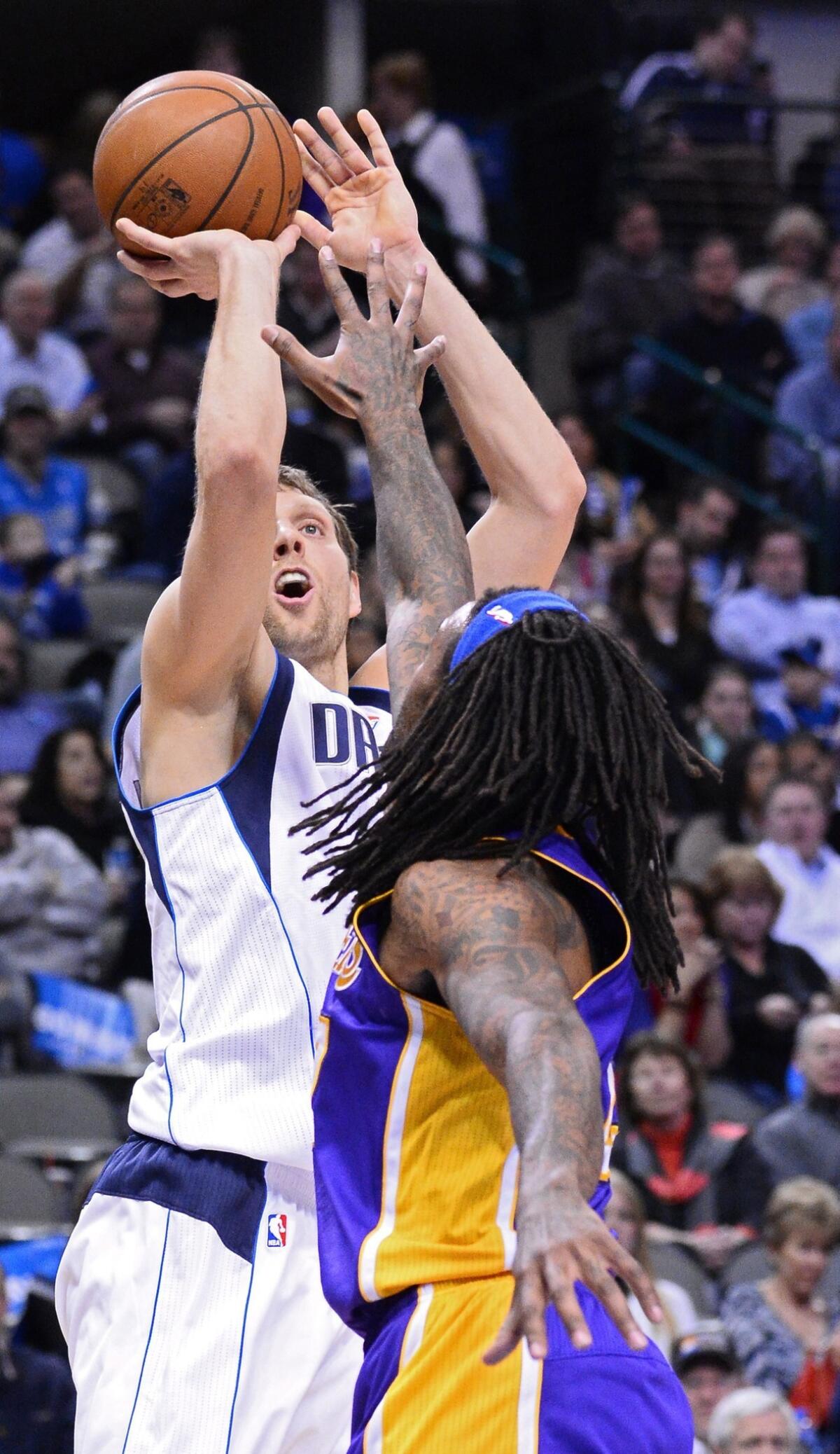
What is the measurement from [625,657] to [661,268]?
10.7 metres

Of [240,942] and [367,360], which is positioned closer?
[367,360]

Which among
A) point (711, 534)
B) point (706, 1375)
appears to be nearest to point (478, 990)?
point (706, 1375)

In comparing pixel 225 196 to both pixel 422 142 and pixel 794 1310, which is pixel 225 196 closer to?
pixel 794 1310

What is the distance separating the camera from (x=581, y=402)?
12711 millimetres

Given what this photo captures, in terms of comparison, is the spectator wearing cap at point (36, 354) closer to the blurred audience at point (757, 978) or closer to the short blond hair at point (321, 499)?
the blurred audience at point (757, 978)

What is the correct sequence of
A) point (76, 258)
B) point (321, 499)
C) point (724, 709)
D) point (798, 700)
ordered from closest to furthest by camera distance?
point (321, 499) → point (724, 709) → point (798, 700) → point (76, 258)

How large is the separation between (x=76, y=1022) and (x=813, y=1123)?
8.29 ft

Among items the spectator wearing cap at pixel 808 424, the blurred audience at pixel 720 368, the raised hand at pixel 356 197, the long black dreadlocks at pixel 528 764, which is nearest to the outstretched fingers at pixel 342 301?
the raised hand at pixel 356 197

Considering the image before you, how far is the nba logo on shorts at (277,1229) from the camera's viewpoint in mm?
3256

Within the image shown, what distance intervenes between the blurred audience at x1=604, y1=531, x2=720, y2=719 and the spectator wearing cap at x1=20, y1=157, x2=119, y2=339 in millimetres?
3301

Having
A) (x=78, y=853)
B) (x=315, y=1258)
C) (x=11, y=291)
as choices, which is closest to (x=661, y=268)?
(x=11, y=291)

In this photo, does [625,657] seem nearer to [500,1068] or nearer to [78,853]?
[500,1068]

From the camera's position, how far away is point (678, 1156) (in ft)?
23.4

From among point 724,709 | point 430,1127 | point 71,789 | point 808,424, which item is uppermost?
point 430,1127
